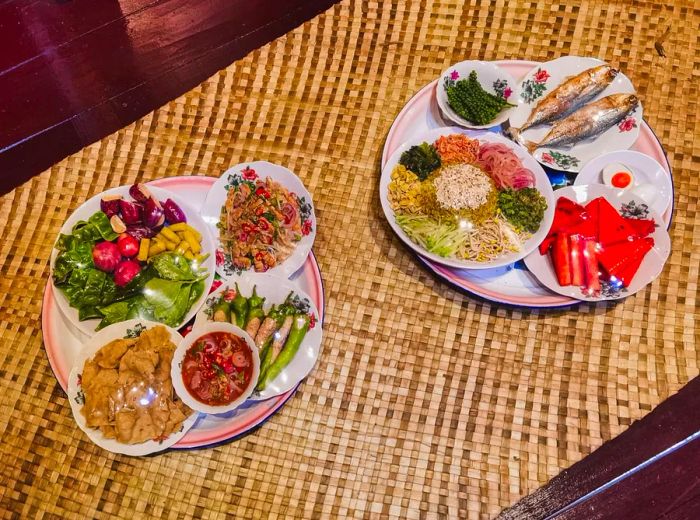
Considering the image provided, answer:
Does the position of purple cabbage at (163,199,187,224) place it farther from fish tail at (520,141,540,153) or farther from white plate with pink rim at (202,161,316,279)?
fish tail at (520,141,540,153)

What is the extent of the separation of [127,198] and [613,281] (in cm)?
205

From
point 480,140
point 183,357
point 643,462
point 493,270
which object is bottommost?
point 643,462

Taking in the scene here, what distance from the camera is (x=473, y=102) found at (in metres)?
2.84

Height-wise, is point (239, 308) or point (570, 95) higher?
point (570, 95)

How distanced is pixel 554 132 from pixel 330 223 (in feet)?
3.56

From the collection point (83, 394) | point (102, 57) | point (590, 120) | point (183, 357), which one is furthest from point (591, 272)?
point (102, 57)

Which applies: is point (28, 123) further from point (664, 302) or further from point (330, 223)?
point (664, 302)

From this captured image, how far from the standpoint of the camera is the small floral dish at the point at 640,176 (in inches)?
109

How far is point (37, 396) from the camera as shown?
8.48 ft

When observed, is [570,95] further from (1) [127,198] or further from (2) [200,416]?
(2) [200,416]

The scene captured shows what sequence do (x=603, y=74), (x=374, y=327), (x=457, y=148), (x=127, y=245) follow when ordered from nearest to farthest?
1. (x=127, y=245)
2. (x=374, y=327)
3. (x=457, y=148)
4. (x=603, y=74)

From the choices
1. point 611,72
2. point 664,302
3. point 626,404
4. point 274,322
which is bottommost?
point 626,404

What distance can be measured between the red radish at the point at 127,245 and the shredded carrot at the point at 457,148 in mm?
1359

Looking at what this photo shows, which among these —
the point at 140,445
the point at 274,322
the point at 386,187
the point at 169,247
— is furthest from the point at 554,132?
the point at 140,445
